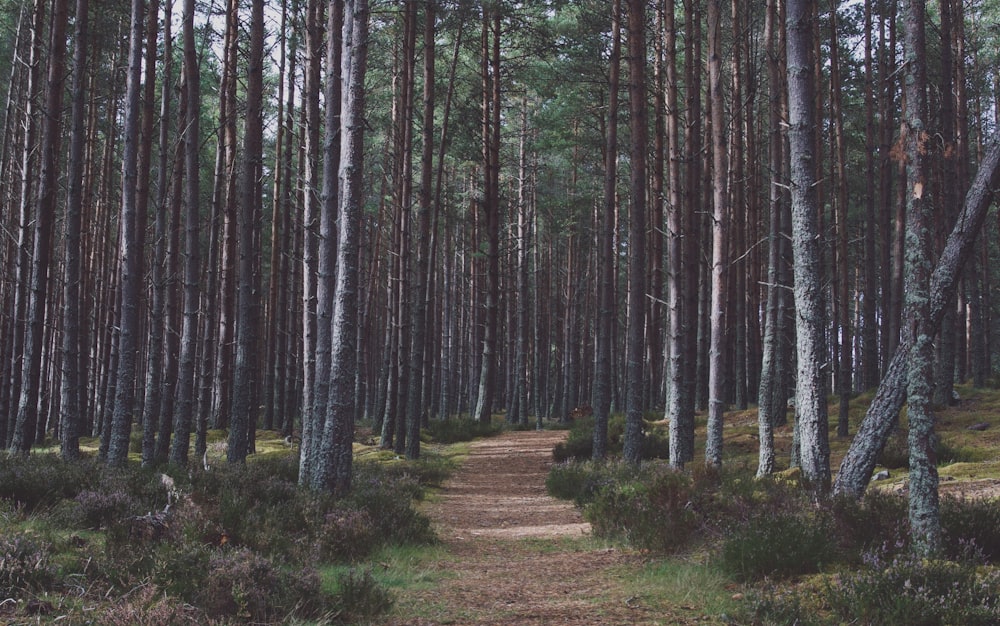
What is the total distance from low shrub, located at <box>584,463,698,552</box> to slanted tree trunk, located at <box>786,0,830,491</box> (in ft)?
5.21

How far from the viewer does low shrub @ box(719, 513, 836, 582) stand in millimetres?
6598

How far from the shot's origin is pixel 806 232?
29.7 feet

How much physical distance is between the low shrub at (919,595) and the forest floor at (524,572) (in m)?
1.03

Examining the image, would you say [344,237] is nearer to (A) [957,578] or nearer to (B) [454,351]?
(A) [957,578]

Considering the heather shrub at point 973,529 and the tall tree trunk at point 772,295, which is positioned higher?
the tall tree trunk at point 772,295

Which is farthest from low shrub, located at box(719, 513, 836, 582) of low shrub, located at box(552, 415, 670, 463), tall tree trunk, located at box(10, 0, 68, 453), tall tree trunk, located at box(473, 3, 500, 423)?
tall tree trunk, located at box(473, 3, 500, 423)

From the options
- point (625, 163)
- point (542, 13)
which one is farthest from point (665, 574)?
point (625, 163)

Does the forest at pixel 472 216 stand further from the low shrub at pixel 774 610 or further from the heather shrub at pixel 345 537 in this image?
the low shrub at pixel 774 610

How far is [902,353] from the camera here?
8.17 meters

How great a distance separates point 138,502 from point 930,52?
2367 cm

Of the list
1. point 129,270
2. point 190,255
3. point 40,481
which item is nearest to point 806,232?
point 40,481

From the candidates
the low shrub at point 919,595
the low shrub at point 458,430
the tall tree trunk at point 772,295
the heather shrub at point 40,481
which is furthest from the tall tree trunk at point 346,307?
the low shrub at point 458,430

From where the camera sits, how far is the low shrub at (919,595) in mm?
5020

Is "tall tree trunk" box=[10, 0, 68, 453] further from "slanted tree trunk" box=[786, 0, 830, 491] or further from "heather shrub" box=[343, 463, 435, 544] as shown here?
"slanted tree trunk" box=[786, 0, 830, 491]
